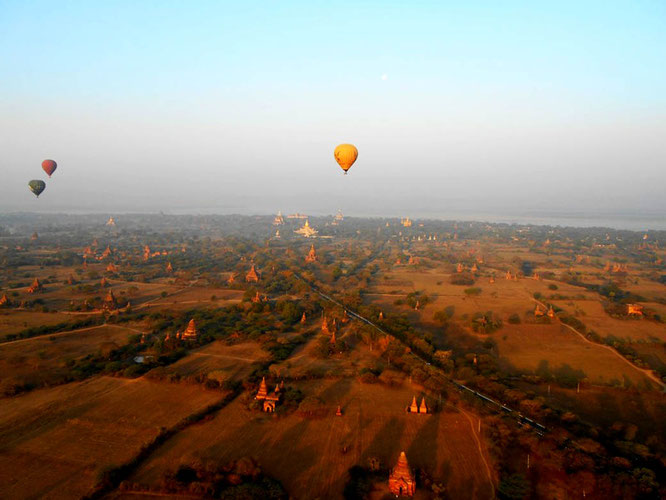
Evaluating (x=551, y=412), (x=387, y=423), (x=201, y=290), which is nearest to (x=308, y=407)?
(x=387, y=423)

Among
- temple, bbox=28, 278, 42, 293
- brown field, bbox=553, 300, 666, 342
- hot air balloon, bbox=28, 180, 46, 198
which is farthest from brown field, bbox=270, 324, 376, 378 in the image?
hot air balloon, bbox=28, 180, 46, 198

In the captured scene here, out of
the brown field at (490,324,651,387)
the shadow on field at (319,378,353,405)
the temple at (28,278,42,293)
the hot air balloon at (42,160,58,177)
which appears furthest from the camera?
the hot air balloon at (42,160,58,177)

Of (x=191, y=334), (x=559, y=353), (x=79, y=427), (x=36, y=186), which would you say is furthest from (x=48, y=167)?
(x=559, y=353)

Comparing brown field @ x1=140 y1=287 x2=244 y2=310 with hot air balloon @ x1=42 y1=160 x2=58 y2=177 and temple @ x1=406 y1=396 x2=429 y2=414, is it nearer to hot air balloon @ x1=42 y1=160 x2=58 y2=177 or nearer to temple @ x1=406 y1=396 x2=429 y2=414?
hot air balloon @ x1=42 y1=160 x2=58 y2=177

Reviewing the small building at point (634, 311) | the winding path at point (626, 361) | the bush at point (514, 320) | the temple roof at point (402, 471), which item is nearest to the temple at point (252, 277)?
the bush at point (514, 320)

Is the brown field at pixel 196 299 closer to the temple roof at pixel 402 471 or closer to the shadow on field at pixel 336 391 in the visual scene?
the shadow on field at pixel 336 391

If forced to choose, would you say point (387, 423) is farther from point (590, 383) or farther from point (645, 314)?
point (645, 314)
